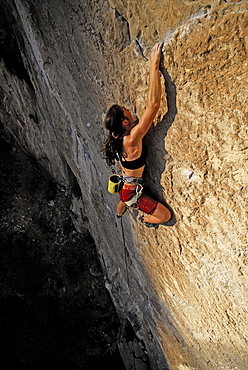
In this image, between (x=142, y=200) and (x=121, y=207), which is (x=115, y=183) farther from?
(x=121, y=207)

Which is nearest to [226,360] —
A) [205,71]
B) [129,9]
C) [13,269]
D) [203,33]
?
[205,71]

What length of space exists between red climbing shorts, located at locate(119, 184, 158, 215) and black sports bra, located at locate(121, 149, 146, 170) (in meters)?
0.21

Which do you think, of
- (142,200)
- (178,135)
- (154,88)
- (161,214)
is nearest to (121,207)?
(142,200)

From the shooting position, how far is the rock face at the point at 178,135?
1.43 metres

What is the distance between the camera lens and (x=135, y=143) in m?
1.96

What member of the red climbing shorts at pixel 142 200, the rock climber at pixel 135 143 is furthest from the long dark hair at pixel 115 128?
the red climbing shorts at pixel 142 200

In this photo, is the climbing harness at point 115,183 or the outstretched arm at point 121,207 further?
the outstretched arm at point 121,207

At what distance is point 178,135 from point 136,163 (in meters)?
0.50

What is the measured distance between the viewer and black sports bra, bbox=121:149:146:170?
2148mm

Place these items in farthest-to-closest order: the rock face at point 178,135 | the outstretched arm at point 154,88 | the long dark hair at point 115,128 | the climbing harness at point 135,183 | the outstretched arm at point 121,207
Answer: the outstretched arm at point 121,207
the climbing harness at point 135,183
the long dark hair at point 115,128
the outstretched arm at point 154,88
the rock face at point 178,135

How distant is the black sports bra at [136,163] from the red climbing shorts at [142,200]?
0.21 metres

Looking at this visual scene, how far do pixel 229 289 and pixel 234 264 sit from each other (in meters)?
0.29

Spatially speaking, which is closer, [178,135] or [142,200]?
[178,135]

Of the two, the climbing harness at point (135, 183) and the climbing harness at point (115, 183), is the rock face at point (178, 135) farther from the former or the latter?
the climbing harness at point (115, 183)
